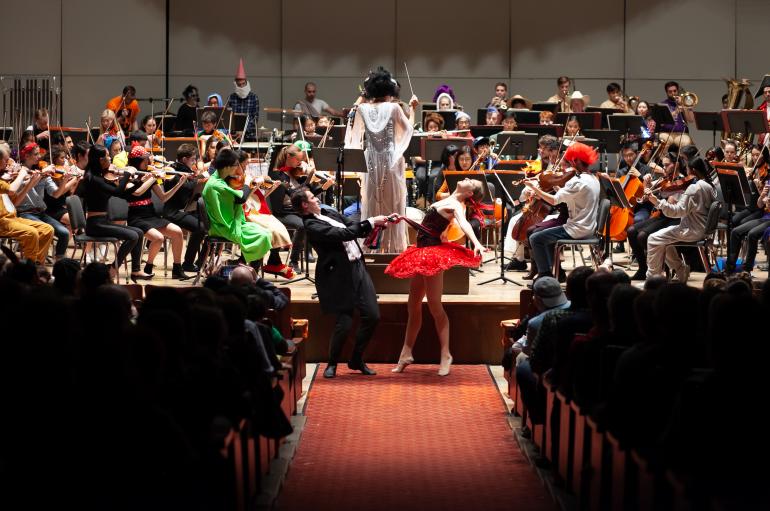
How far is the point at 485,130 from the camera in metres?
11.3

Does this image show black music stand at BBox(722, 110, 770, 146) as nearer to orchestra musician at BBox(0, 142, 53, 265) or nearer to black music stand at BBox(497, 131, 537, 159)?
black music stand at BBox(497, 131, 537, 159)

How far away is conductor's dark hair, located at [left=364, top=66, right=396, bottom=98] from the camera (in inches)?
333

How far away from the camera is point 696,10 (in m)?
15.5

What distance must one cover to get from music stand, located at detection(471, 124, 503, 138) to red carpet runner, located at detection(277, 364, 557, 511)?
13.2ft

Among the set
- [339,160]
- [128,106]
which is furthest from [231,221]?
[128,106]

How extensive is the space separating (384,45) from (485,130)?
4755mm

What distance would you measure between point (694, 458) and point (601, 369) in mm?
898

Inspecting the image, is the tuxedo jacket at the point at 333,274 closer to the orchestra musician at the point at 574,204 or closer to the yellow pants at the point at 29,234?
the orchestra musician at the point at 574,204

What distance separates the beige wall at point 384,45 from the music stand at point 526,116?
3.60 metres

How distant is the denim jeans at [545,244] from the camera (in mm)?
8789

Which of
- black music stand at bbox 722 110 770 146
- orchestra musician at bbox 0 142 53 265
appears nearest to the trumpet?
black music stand at bbox 722 110 770 146

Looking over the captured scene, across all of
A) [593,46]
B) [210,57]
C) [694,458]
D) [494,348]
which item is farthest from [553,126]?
[694,458]

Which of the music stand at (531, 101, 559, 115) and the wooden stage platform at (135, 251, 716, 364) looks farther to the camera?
the music stand at (531, 101, 559, 115)

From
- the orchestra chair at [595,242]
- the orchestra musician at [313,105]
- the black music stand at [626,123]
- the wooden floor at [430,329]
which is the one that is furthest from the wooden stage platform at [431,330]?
the orchestra musician at [313,105]
